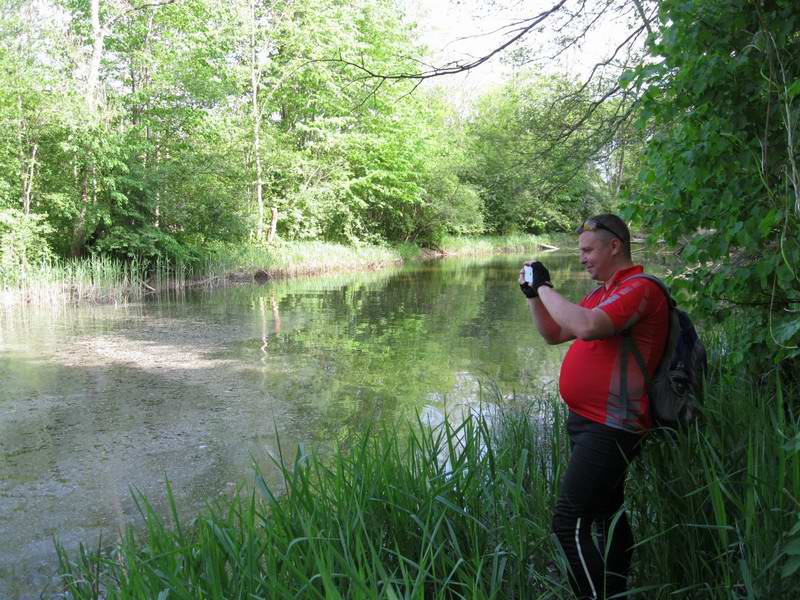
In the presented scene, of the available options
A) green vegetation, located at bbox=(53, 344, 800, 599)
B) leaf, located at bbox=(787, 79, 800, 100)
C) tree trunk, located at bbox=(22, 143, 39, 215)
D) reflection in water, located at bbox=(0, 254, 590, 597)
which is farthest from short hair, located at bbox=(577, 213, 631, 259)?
tree trunk, located at bbox=(22, 143, 39, 215)

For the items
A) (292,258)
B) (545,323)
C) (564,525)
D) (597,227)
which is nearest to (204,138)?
(292,258)

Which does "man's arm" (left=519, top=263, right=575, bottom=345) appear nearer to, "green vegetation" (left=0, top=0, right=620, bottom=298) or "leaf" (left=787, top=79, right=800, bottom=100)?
"leaf" (left=787, top=79, right=800, bottom=100)

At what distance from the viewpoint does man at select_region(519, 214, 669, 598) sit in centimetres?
207

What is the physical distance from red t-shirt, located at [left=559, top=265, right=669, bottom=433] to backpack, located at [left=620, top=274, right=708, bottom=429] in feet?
0.06

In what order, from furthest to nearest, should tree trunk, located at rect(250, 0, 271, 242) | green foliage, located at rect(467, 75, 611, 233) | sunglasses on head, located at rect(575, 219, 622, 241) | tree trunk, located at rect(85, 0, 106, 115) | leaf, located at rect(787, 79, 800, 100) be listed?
tree trunk, located at rect(250, 0, 271, 242)
tree trunk, located at rect(85, 0, 106, 115)
green foliage, located at rect(467, 75, 611, 233)
sunglasses on head, located at rect(575, 219, 622, 241)
leaf, located at rect(787, 79, 800, 100)

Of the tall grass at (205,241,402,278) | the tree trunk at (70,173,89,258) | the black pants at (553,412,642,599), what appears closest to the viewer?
the black pants at (553,412,642,599)

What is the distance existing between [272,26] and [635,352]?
22.1m

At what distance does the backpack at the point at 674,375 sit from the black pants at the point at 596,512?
0.46 ft

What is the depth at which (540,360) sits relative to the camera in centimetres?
808

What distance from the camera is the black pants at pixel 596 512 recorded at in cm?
204

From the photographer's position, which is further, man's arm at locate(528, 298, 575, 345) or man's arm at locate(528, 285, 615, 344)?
man's arm at locate(528, 298, 575, 345)

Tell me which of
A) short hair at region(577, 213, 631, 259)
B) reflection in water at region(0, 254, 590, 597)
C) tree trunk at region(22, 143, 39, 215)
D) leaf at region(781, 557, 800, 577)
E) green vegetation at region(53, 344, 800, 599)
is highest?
tree trunk at region(22, 143, 39, 215)

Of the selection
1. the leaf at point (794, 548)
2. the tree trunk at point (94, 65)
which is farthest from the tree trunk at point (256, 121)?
the leaf at point (794, 548)

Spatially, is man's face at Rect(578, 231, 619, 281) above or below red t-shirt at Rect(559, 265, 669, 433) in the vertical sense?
above
